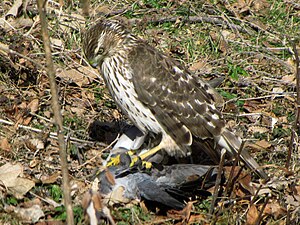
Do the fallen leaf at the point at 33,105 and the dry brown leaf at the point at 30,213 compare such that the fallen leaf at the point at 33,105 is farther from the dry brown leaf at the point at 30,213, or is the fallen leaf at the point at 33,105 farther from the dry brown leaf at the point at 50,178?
the dry brown leaf at the point at 30,213

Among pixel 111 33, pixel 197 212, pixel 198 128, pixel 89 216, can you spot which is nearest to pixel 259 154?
pixel 198 128

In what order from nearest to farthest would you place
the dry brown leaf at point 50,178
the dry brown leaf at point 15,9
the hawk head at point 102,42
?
the dry brown leaf at point 50,178
the hawk head at point 102,42
the dry brown leaf at point 15,9

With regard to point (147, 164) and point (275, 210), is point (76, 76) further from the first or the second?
point (275, 210)

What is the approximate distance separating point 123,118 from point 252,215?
207 centimetres

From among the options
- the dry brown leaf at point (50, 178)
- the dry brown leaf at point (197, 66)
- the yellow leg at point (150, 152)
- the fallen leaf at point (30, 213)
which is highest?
the fallen leaf at point (30, 213)

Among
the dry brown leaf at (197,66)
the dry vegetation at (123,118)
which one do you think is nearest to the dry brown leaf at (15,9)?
the dry vegetation at (123,118)

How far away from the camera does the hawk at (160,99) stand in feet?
19.2

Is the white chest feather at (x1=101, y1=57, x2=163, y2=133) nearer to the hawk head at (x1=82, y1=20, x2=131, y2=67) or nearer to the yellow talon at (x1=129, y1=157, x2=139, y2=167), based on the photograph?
the hawk head at (x1=82, y1=20, x2=131, y2=67)

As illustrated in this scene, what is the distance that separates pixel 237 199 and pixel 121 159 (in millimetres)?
1061

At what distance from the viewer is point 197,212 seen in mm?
5324

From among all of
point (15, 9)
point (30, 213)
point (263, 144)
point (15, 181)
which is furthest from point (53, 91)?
point (15, 9)

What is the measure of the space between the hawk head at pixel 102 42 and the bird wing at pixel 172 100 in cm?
17

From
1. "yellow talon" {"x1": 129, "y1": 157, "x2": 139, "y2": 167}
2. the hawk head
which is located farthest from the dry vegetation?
the hawk head

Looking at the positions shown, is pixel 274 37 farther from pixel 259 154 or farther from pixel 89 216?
pixel 89 216
